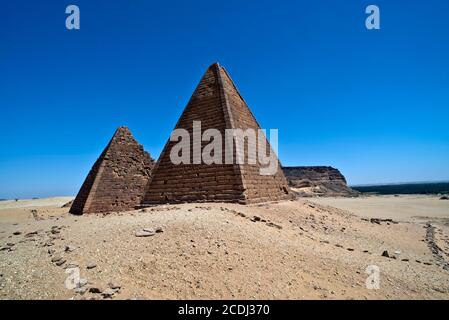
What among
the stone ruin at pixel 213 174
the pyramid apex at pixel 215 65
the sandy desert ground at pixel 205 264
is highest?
the pyramid apex at pixel 215 65

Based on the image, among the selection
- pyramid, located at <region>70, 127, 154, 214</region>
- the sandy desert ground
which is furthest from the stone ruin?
the sandy desert ground

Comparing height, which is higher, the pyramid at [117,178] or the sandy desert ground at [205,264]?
the pyramid at [117,178]

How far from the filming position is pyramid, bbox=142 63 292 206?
8930 mm

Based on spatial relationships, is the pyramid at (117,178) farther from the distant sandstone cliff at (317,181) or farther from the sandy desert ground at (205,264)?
the distant sandstone cliff at (317,181)

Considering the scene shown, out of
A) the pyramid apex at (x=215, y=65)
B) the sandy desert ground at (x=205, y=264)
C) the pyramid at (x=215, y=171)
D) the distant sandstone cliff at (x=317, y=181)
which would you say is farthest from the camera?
the distant sandstone cliff at (x=317, y=181)

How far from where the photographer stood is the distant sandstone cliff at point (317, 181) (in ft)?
171

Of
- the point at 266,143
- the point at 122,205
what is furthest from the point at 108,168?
the point at 266,143

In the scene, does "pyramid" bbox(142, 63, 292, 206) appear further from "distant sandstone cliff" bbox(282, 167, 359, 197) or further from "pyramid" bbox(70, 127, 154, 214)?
"distant sandstone cliff" bbox(282, 167, 359, 197)

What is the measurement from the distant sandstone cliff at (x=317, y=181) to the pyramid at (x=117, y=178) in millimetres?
36151

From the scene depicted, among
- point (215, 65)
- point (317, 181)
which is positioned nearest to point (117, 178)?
point (215, 65)

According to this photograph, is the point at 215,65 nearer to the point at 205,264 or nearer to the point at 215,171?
the point at 215,171

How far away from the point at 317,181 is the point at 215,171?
53156 millimetres

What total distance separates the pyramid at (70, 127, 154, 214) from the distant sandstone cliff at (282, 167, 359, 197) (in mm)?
36151

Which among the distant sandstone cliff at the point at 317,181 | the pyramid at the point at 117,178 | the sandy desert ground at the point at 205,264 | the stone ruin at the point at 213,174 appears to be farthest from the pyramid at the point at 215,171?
the distant sandstone cliff at the point at 317,181
